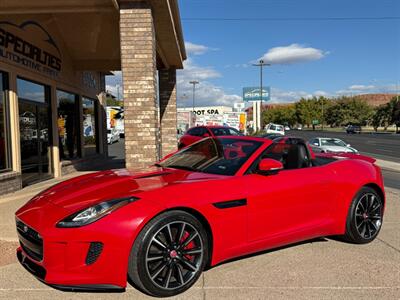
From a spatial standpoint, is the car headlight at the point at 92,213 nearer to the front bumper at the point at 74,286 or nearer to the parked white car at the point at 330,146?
the front bumper at the point at 74,286

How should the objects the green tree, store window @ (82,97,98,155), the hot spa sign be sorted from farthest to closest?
1. the green tree
2. store window @ (82,97,98,155)
3. the hot spa sign

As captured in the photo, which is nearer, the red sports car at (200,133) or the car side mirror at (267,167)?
the car side mirror at (267,167)

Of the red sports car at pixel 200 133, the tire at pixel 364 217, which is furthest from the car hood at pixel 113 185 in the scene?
the red sports car at pixel 200 133

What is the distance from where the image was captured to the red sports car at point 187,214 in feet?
11.1

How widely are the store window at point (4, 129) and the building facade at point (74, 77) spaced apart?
0.02 metres

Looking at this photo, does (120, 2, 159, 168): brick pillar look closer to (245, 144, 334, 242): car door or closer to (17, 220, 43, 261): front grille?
(245, 144, 334, 242): car door

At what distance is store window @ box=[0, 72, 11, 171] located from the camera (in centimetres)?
895

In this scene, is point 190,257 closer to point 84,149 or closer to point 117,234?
point 117,234

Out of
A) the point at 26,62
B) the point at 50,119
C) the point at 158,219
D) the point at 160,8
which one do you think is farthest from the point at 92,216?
the point at 50,119

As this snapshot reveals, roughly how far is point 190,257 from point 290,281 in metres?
1.01

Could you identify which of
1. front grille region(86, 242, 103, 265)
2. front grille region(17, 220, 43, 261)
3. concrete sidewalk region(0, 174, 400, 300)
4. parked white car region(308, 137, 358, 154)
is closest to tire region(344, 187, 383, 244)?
concrete sidewalk region(0, 174, 400, 300)

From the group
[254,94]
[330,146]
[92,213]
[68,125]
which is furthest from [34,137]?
[254,94]

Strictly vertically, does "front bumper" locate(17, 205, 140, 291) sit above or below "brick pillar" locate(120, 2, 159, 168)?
below

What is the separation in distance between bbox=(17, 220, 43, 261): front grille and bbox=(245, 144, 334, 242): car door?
1944 millimetres
